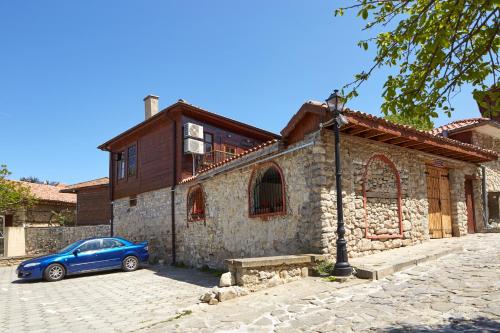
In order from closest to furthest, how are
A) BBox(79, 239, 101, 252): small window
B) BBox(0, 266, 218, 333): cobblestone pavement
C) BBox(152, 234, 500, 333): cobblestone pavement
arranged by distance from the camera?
BBox(152, 234, 500, 333): cobblestone pavement
BBox(0, 266, 218, 333): cobblestone pavement
BBox(79, 239, 101, 252): small window

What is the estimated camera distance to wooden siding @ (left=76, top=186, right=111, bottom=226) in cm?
2491

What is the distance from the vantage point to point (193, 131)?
15336 millimetres

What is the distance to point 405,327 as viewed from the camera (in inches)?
195

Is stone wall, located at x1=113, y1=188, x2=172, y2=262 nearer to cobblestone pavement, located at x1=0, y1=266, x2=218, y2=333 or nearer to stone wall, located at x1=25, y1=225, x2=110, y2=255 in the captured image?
A: cobblestone pavement, located at x1=0, y1=266, x2=218, y2=333

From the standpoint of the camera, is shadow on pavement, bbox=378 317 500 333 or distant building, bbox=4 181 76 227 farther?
Result: distant building, bbox=4 181 76 227

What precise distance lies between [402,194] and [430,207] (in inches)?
84.2

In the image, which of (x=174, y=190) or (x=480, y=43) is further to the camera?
(x=174, y=190)

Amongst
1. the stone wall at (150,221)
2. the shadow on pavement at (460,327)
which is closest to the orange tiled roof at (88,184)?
the stone wall at (150,221)

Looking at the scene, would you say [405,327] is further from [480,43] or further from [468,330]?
[480,43]

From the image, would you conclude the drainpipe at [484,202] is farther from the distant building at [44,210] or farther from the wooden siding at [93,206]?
the distant building at [44,210]

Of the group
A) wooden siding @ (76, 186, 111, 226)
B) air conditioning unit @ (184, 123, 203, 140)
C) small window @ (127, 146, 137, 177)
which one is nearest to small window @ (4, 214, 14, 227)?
wooden siding @ (76, 186, 111, 226)

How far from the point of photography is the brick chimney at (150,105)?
64.0 feet

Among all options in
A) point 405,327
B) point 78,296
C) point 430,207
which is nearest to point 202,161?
point 78,296

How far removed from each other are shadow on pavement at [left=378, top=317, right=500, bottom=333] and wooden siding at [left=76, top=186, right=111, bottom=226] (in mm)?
22325
